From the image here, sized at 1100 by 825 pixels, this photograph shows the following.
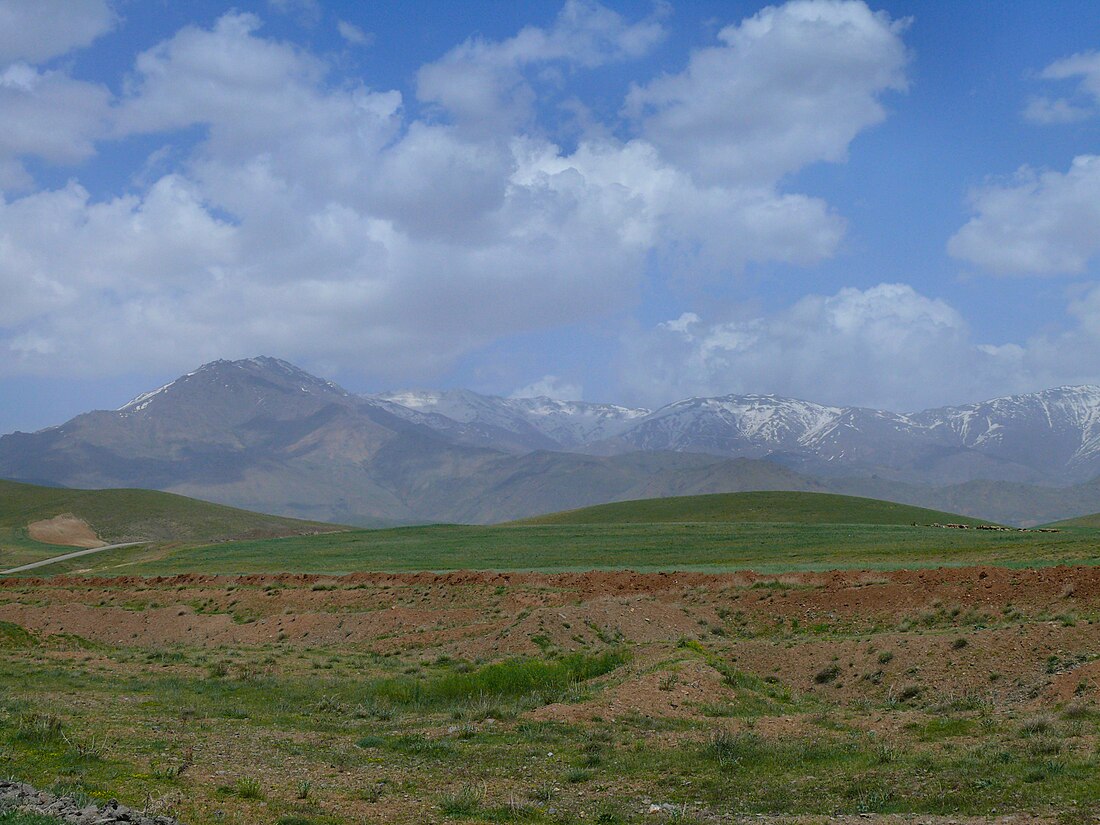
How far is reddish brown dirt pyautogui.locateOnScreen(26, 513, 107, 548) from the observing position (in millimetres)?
142575

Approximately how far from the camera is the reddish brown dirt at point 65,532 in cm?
14257

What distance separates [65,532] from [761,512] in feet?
397

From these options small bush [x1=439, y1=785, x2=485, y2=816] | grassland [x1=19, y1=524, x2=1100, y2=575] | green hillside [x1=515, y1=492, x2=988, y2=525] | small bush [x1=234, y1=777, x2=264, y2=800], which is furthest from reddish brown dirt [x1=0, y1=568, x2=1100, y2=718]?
green hillside [x1=515, y1=492, x2=988, y2=525]

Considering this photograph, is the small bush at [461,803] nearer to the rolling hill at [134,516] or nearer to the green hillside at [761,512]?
the green hillside at [761,512]

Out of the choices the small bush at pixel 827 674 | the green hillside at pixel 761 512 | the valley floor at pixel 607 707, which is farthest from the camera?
the green hillside at pixel 761 512

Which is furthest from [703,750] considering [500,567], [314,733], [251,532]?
[251,532]

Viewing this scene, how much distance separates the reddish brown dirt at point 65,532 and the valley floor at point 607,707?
112142 millimetres

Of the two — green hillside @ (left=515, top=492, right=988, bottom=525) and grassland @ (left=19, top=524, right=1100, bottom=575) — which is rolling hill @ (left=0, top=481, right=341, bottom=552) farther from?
green hillside @ (left=515, top=492, right=988, bottom=525)

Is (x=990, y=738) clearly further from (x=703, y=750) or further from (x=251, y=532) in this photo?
(x=251, y=532)

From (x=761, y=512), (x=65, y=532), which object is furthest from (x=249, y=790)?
(x=65, y=532)

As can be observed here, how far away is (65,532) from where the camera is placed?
149875 mm

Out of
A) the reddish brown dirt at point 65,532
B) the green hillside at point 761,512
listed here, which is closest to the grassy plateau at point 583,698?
the green hillside at point 761,512

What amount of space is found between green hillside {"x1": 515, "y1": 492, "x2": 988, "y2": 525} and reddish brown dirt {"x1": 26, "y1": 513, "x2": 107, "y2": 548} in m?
74.5

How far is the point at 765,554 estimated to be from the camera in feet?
223
